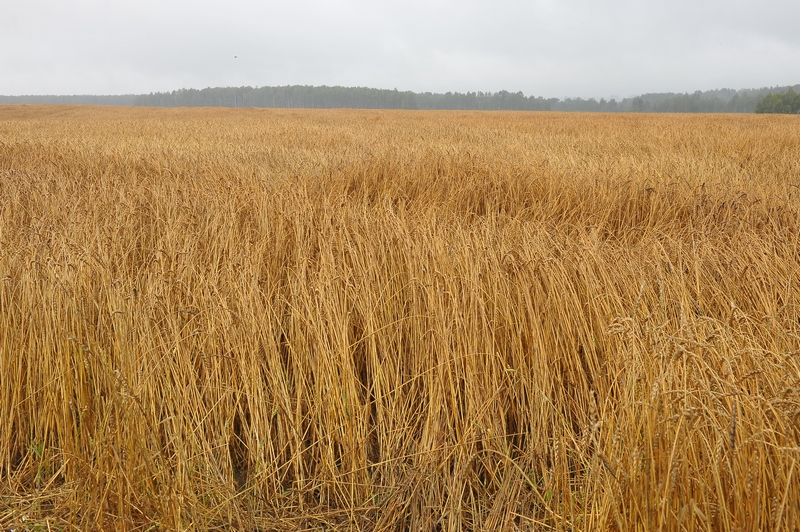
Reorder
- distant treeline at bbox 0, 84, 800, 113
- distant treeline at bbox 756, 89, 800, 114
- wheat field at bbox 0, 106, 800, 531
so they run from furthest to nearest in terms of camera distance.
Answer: distant treeline at bbox 0, 84, 800, 113, distant treeline at bbox 756, 89, 800, 114, wheat field at bbox 0, 106, 800, 531

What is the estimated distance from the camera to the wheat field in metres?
1.25

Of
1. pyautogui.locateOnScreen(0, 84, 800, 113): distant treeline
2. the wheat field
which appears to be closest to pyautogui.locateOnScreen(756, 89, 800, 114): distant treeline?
pyautogui.locateOnScreen(0, 84, 800, 113): distant treeline

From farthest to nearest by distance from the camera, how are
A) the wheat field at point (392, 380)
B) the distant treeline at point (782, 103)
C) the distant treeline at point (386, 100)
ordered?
the distant treeline at point (386, 100)
the distant treeline at point (782, 103)
the wheat field at point (392, 380)

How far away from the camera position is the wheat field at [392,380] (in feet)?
4.09

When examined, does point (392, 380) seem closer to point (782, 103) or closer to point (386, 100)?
point (782, 103)

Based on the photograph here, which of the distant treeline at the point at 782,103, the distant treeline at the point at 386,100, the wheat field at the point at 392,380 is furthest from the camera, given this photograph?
the distant treeline at the point at 386,100

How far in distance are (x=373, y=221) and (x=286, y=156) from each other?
3.53 metres

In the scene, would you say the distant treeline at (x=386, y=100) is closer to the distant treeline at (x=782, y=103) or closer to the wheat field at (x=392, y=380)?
the distant treeline at (x=782, y=103)

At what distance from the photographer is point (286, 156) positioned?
6.32 metres

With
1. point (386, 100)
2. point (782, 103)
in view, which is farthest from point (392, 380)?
point (386, 100)

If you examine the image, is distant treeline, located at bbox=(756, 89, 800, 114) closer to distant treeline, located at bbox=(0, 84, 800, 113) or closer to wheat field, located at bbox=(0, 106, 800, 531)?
distant treeline, located at bbox=(0, 84, 800, 113)

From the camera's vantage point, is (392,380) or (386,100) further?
(386,100)

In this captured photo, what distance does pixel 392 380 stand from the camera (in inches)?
79.7

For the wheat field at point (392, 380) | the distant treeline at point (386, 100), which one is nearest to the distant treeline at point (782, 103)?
the distant treeline at point (386, 100)
